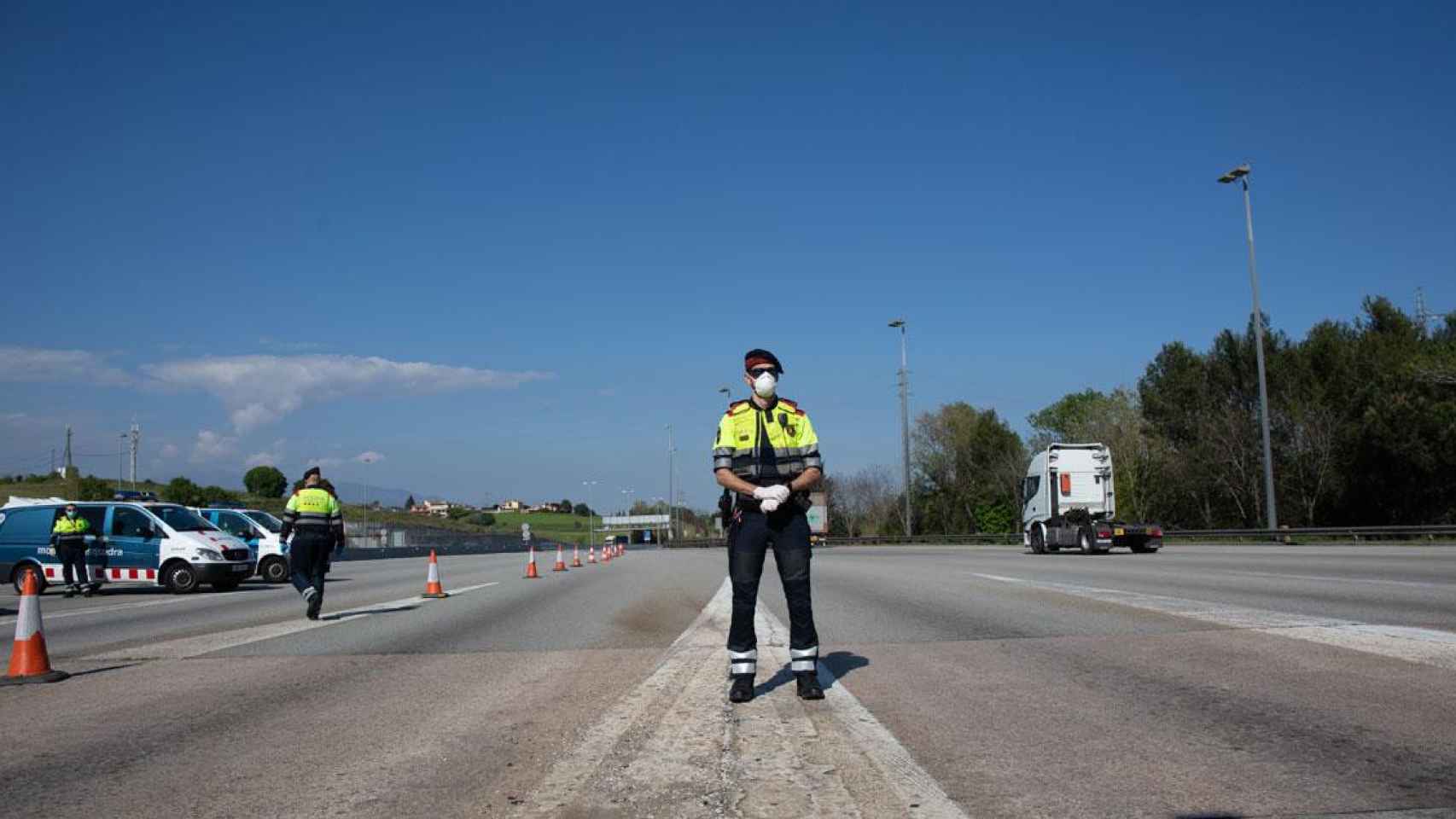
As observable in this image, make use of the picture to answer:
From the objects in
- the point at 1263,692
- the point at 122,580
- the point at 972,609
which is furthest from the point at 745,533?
the point at 122,580

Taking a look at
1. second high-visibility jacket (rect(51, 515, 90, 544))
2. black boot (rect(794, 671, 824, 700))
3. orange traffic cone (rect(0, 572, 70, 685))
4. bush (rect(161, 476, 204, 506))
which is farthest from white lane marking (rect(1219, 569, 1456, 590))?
bush (rect(161, 476, 204, 506))

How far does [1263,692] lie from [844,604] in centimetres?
758

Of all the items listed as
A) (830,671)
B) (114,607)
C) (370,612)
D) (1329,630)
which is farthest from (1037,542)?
(830,671)

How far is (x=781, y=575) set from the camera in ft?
21.1

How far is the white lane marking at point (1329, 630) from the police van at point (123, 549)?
631 inches

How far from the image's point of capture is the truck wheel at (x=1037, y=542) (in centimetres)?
3303

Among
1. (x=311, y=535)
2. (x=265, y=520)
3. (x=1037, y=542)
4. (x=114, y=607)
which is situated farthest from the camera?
(x=1037, y=542)

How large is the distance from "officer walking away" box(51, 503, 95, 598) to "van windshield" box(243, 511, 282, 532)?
6062 mm

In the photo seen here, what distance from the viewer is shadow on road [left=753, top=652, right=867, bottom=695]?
693 cm

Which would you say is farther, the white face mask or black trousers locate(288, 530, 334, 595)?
black trousers locate(288, 530, 334, 595)

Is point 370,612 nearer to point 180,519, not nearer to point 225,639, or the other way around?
point 225,639

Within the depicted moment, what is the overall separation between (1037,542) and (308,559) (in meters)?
25.9

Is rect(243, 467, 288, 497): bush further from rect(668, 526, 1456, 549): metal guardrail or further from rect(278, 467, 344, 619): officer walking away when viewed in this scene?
rect(278, 467, 344, 619): officer walking away

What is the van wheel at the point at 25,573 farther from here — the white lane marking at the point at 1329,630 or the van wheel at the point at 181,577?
the white lane marking at the point at 1329,630
